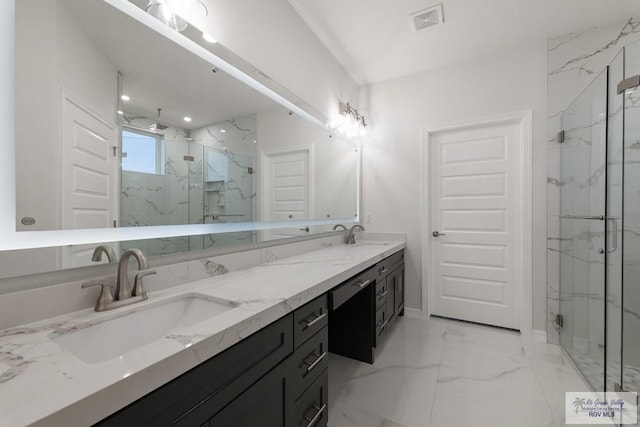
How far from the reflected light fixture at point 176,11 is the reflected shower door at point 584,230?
2441 mm

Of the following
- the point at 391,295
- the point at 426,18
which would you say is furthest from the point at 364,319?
the point at 426,18

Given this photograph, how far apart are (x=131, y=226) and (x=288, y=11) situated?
6.04 ft

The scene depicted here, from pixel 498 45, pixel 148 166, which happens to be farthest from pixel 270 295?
pixel 498 45

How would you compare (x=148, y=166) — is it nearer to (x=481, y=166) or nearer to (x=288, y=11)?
(x=288, y=11)

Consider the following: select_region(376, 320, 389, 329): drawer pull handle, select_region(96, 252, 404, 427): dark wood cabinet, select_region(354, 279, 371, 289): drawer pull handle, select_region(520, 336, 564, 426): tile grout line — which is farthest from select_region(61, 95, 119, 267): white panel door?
Result: select_region(520, 336, 564, 426): tile grout line

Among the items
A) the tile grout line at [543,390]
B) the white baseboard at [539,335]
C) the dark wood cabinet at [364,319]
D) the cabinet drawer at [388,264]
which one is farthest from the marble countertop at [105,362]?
the white baseboard at [539,335]

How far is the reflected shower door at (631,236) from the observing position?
1.55 m

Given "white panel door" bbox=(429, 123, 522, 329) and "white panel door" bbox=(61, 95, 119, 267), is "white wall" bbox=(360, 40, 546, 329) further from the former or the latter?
"white panel door" bbox=(61, 95, 119, 267)

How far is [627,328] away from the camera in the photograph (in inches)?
62.3

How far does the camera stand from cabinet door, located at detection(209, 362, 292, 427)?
0.74m

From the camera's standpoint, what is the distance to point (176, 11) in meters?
1.16

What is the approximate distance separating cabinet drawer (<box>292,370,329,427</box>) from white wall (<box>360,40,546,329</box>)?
6.22 ft

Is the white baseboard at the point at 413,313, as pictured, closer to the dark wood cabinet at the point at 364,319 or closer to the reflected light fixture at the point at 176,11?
the dark wood cabinet at the point at 364,319

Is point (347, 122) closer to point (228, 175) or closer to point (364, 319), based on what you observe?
point (228, 175)
